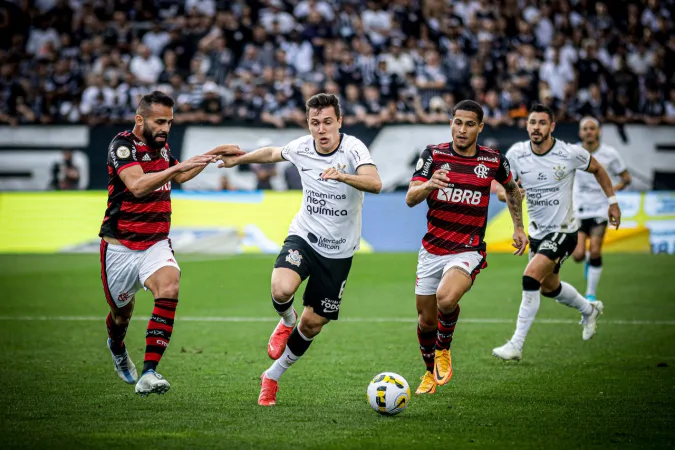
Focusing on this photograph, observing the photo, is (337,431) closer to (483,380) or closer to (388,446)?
(388,446)

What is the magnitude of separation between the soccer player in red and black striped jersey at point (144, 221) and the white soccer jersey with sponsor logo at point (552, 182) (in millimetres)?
3946

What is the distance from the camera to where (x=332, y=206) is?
25.5 feet

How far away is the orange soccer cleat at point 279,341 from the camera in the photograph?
7.78 metres

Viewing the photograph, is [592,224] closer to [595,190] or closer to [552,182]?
[595,190]

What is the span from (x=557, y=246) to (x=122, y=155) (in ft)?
16.5

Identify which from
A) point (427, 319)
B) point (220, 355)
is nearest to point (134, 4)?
point (220, 355)

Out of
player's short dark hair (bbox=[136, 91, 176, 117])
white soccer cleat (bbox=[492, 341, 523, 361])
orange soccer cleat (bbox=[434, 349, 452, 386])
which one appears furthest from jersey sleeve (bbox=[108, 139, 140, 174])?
white soccer cleat (bbox=[492, 341, 523, 361])

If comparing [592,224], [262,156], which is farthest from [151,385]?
[592,224]

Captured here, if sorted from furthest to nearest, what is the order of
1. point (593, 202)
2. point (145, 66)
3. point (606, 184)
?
point (145, 66), point (593, 202), point (606, 184)

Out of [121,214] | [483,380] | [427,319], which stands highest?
[121,214]

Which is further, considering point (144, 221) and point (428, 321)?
point (428, 321)

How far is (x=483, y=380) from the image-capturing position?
8.51m

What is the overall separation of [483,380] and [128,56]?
1802 cm

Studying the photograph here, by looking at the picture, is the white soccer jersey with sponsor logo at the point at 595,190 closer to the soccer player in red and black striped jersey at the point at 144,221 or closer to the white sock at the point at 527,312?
the white sock at the point at 527,312
